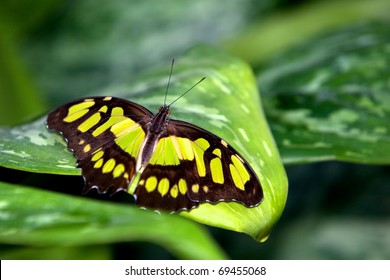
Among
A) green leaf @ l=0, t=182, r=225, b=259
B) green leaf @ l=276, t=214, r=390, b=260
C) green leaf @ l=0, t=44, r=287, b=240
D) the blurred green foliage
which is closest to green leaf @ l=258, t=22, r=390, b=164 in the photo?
the blurred green foliage

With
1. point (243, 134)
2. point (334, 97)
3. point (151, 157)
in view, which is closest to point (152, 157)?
point (151, 157)

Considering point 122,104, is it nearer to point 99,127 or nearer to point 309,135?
point 99,127

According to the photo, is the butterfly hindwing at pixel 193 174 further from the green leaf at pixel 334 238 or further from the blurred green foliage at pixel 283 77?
the green leaf at pixel 334 238

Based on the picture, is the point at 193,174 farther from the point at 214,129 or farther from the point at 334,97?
the point at 334,97

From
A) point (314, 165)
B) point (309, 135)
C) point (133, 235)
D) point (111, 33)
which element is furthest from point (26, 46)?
point (133, 235)

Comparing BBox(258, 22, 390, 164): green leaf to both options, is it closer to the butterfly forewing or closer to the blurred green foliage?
the blurred green foliage
